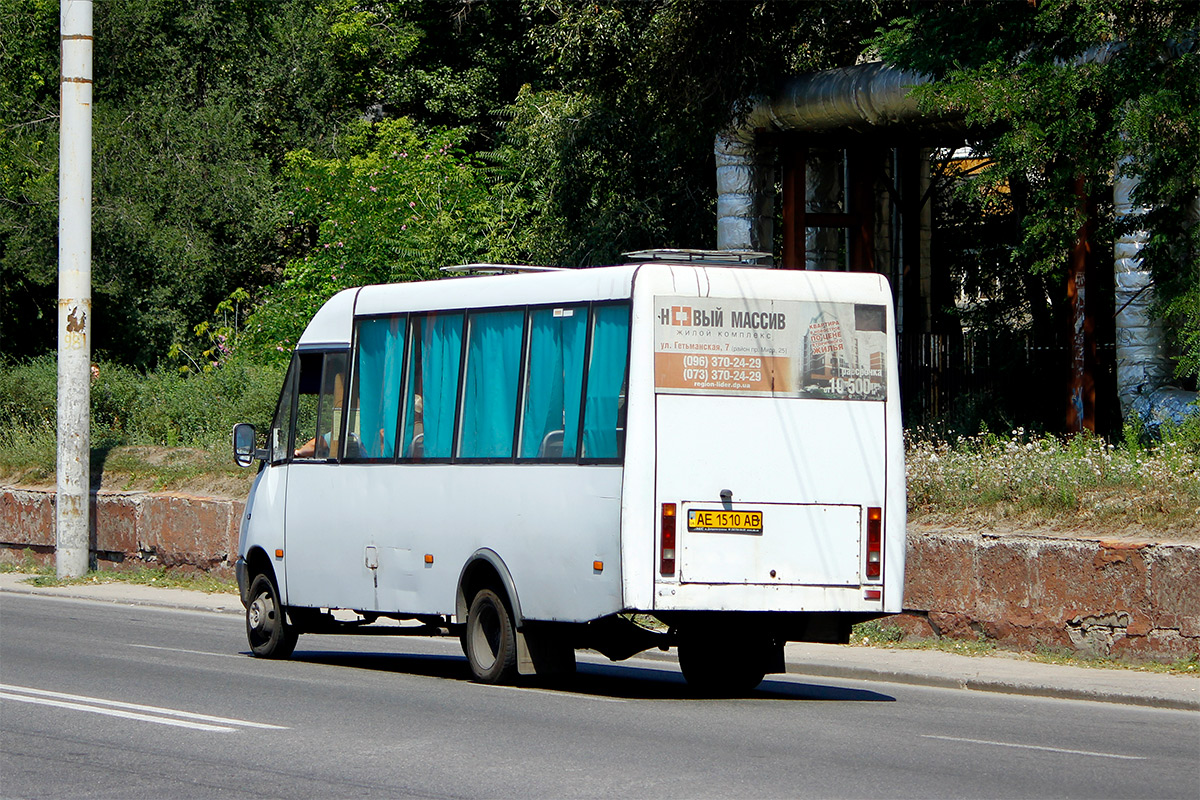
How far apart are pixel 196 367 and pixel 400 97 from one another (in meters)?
8.75

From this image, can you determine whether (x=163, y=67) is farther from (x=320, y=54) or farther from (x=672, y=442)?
(x=672, y=442)

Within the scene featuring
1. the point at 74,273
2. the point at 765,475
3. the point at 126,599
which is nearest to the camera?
the point at 765,475

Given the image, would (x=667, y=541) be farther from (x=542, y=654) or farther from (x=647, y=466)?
(x=542, y=654)

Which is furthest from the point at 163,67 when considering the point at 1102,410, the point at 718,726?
the point at 718,726

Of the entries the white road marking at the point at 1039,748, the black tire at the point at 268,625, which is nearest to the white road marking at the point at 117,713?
the black tire at the point at 268,625

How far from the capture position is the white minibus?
1137 centimetres

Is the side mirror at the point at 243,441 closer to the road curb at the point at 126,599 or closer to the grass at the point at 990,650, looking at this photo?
the grass at the point at 990,650

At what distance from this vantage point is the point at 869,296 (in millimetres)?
12023

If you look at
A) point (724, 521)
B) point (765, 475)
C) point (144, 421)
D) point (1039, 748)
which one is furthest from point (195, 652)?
point (144, 421)

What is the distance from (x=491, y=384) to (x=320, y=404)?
7.88 ft

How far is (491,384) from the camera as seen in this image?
12.8m

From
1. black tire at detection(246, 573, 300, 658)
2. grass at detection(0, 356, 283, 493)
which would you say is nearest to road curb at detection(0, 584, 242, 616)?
grass at detection(0, 356, 283, 493)

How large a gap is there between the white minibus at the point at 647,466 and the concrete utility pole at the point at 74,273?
11571 mm

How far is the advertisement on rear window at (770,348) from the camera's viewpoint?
452 inches
